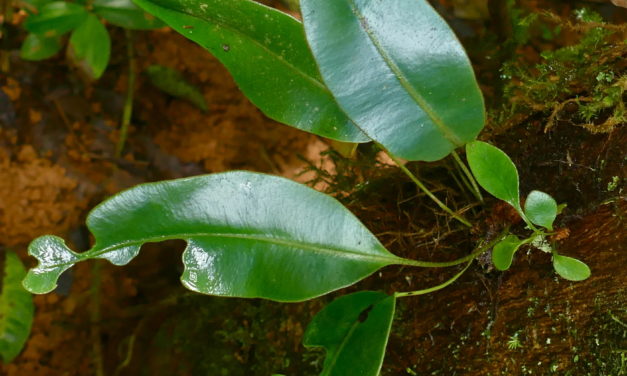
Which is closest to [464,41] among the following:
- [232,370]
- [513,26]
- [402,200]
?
[513,26]

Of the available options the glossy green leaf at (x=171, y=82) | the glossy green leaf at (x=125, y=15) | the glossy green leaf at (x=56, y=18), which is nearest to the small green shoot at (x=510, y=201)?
the glossy green leaf at (x=125, y=15)

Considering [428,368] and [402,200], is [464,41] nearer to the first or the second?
[402,200]

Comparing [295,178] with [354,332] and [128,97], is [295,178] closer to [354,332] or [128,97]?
[128,97]

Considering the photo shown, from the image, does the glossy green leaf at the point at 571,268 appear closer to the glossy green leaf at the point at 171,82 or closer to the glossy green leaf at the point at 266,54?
the glossy green leaf at the point at 266,54

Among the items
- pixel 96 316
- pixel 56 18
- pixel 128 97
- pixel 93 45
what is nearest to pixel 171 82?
pixel 128 97

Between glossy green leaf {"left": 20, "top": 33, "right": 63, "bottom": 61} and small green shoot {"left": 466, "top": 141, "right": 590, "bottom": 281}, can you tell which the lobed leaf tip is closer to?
small green shoot {"left": 466, "top": 141, "right": 590, "bottom": 281}

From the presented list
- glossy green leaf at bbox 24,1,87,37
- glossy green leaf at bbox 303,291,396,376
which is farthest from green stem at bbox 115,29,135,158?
glossy green leaf at bbox 303,291,396,376
